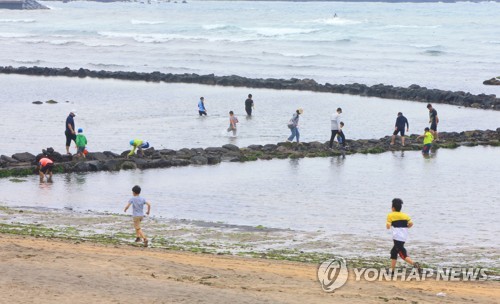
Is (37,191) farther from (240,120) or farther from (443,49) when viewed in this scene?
(443,49)

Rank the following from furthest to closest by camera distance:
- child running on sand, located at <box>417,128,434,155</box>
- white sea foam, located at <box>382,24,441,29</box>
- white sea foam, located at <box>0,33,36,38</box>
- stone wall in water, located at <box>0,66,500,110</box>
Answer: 1. white sea foam, located at <box>382,24,441,29</box>
2. white sea foam, located at <box>0,33,36,38</box>
3. stone wall in water, located at <box>0,66,500,110</box>
4. child running on sand, located at <box>417,128,434,155</box>

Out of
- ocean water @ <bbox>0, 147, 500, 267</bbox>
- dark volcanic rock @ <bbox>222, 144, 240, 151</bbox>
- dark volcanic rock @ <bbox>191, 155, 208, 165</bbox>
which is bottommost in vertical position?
ocean water @ <bbox>0, 147, 500, 267</bbox>

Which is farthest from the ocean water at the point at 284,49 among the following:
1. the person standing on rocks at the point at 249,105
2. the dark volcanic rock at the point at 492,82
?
the person standing on rocks at the point at 249,105

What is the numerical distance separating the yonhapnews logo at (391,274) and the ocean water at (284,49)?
3874 cm

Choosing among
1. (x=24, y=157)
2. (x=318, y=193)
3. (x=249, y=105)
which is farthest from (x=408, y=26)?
(x=318, y=193)

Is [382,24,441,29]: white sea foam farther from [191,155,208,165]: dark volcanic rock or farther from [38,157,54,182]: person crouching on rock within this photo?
[38,157,54,182]: person crouching on rock

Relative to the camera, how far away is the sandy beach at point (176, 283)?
13.0m

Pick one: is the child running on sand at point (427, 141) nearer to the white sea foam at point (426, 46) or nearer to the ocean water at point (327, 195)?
the ocean water at point (327, 195)

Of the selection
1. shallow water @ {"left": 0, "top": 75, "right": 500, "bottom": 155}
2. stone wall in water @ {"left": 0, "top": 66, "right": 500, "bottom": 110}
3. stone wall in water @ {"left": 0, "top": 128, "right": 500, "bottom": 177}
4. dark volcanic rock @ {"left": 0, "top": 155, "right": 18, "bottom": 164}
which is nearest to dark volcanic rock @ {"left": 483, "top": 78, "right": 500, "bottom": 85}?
stone wall in water @ {"left": 0, "top": 66, "right": 500, "bottom": 110}

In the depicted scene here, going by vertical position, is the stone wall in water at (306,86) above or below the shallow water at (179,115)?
above

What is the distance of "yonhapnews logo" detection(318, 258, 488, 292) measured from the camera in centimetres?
1450

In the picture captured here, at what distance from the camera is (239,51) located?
88750mm

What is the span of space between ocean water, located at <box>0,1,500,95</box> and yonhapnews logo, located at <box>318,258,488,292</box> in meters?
38.7

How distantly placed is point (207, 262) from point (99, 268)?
190 cm
